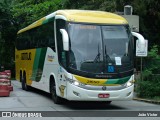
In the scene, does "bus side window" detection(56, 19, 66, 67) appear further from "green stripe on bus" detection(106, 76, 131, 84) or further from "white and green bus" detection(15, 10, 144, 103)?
"green stripe on bus" detection(106, 76, 131, 84)

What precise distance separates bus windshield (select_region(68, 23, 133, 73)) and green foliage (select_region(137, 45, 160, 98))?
4603 mm

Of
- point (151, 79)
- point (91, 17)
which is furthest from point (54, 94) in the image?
point (151, 79)

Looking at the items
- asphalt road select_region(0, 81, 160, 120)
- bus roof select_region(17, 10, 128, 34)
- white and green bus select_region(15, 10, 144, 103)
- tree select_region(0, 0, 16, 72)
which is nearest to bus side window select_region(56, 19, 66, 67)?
white and green bus select_region(15, 10, 144, 103)

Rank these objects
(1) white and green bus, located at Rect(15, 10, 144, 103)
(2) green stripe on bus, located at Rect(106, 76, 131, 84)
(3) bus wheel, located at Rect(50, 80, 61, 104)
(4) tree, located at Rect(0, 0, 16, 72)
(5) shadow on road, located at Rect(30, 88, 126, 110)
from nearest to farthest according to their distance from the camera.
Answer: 1. (1) white and green bus, located at Rect(15, 10, 144, 103)
2. (2) green stripe on bus, located at Rect(106, 76, 131, 84)
3. (5) shadow on road, located at Rect(30, 88, 126, 110)
4. (3) bus wheel, located at Rect(50, 80, 61, 104)
5. (4) tree, located at Rect(0, 0, 16, 72)

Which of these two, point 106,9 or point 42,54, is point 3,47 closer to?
point 106,9

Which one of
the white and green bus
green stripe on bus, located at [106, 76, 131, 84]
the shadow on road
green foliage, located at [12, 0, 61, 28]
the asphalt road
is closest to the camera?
the asphalt road

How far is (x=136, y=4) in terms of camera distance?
24.2 meters

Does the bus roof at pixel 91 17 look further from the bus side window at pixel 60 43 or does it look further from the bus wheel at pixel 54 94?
the bus wheel at pixel 54 94

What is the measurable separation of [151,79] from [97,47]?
A: 568 centimetres

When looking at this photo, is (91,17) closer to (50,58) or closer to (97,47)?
(97,47)

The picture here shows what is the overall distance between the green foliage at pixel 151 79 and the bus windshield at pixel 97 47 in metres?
4.60

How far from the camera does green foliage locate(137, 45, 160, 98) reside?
18.2 meters

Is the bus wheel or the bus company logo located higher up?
the bus company logo

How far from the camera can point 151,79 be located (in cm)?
1861
